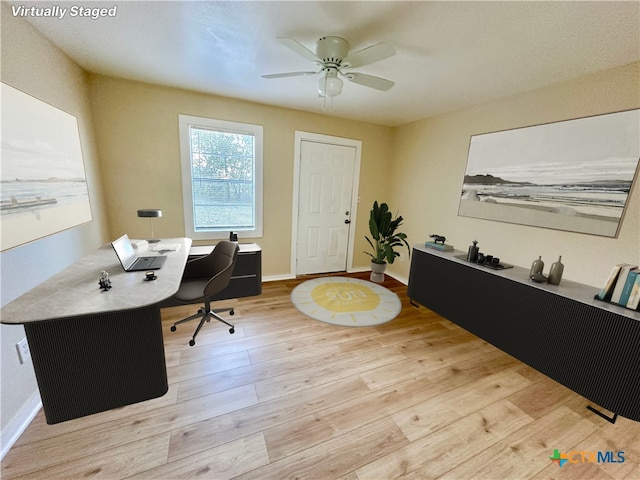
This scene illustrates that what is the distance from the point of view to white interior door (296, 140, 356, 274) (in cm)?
366

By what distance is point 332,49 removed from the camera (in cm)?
171

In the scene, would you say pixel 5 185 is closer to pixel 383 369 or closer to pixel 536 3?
pixel 383 369

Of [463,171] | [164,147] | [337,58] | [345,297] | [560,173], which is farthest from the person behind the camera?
[345,297]

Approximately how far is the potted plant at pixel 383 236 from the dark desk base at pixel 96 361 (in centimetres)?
296

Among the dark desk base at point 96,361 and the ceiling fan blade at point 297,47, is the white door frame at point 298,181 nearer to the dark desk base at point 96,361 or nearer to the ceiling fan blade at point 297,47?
the ceiling fan blade at point 297,47

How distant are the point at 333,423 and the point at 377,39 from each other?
2.57 meters

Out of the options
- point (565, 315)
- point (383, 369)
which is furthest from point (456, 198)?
point (383, 369)

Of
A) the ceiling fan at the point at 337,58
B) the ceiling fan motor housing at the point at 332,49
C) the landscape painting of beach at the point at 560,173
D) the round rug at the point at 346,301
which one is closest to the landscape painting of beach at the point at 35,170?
the ceiling fan at the point at 337,58

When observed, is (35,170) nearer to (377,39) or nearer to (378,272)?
(377,39)

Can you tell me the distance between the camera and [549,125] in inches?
88.6

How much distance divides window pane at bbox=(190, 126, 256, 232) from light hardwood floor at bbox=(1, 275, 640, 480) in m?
1.53

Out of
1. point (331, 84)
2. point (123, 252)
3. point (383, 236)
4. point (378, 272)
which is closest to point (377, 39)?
point (331, 84)

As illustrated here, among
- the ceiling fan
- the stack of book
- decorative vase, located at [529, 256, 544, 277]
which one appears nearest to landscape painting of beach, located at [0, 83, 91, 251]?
the ceiling fan

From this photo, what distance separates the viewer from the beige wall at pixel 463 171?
190cm
